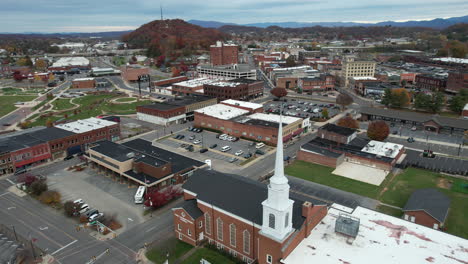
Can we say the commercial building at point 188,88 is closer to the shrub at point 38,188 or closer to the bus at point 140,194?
the bus at point 140,194

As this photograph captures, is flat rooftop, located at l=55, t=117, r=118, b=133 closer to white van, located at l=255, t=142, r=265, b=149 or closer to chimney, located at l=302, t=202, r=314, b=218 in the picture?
white van, located at l=255, t=142, r=265, b=149

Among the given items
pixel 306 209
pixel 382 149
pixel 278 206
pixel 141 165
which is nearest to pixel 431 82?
pixel 382 149

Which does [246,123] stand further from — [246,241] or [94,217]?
[246,241]

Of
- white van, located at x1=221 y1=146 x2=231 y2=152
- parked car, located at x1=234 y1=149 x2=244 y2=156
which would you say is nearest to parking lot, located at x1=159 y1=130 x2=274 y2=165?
parked car, located at x1=234 y1=149 x2=244 y2=156

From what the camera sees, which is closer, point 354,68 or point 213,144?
point 213,144

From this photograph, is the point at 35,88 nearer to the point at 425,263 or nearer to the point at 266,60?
the point at 266,60

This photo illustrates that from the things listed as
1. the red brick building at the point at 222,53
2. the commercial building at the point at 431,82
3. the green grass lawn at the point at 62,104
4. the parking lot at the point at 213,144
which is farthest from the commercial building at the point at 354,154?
the red brick building at the point at 222,53
